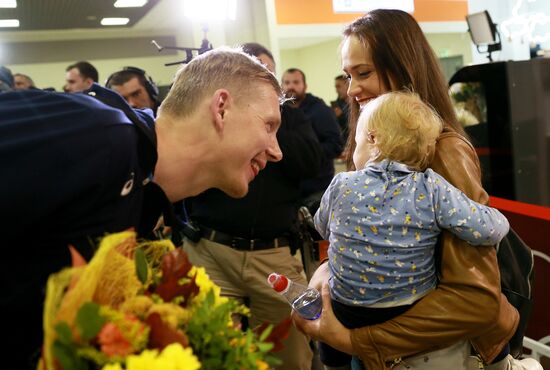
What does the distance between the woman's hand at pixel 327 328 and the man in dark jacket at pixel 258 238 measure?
0.87 meters

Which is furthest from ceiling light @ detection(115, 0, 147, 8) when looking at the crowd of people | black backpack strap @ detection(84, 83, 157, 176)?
black backpack strap @ detection(84, 83, 157, 176)

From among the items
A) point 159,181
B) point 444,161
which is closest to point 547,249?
point 444,161

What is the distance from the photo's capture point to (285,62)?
1557 centimetres

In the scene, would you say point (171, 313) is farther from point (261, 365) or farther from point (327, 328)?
point (327, 328)

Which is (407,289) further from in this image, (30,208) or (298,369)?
(298,369)

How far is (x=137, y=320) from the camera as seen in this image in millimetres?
754

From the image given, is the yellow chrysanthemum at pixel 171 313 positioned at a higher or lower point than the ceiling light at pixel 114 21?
lower

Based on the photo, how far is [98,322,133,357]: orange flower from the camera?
669 mm

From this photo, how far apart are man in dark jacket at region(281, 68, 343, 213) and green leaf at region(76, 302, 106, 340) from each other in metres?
2.96

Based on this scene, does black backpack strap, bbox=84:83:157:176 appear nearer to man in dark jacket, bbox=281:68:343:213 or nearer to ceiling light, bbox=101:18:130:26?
man in dark jacket, bbox=281:68:343:213

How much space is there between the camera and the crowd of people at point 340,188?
2.89ft

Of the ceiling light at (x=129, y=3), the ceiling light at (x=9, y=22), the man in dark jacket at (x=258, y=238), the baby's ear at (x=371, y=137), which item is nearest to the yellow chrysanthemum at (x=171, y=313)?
the baby's ear at (x=371, y=137)

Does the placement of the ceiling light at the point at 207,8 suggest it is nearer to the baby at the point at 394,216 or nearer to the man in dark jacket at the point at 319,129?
the man in dark jacket at the point at 319,129

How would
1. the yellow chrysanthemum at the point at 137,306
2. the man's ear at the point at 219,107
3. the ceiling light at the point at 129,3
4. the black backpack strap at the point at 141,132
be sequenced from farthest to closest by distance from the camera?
the ceiling light at the point at 129,3
the man's ear at the point at 219,107
the black backpack strap at the point at 141,132
the yellow chrysanthemum at the point at 137,306
